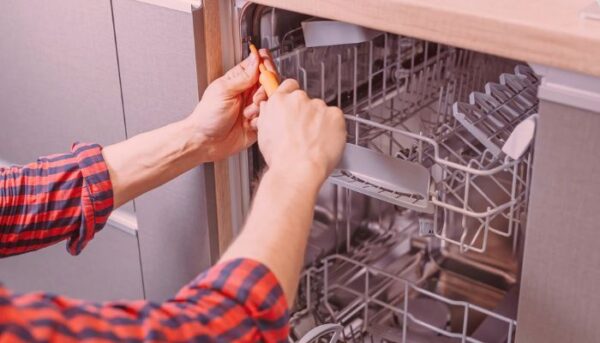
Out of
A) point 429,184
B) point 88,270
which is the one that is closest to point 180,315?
point 429,184

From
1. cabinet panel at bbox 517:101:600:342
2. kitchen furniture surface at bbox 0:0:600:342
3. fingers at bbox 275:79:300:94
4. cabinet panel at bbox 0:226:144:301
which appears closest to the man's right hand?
fingers at bbox 275:79:300:94

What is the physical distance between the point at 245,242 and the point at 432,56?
2.04 ft

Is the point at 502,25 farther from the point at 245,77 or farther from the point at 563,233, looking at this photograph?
the point at 245,77

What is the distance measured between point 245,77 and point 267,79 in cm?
4

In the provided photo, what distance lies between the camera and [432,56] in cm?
135

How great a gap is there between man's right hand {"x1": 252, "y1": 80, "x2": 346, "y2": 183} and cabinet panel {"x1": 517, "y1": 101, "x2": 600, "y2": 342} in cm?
22

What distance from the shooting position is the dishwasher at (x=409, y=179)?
40.8 inches

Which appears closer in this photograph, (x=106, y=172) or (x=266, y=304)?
(x=266, y=304)

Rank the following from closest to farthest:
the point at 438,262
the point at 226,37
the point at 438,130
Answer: the point at 226,37 < the point at 438,130 < the point at 438,262

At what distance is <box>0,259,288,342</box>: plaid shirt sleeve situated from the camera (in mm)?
704

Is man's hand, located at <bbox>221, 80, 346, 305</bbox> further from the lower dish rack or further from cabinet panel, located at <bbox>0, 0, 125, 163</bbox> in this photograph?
cabinet panel, located at <bbox>0, 0, 125, 163</bbox>

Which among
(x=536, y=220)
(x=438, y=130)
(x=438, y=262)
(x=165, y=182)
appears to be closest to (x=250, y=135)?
(x=165, y=182)

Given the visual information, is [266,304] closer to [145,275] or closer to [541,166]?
[541,166]

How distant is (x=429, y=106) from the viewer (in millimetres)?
1305
